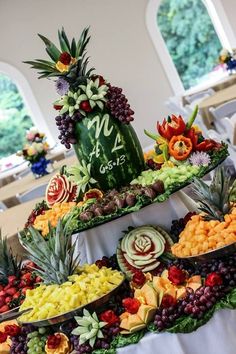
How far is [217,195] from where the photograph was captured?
172 centimetres

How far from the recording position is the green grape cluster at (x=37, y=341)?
1.62 metres

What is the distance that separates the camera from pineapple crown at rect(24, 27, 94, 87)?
196cm

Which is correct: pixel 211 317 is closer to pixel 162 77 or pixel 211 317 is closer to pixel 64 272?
pixel 64 272

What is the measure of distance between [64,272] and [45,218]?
0.36 meters

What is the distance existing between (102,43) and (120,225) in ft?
28.8

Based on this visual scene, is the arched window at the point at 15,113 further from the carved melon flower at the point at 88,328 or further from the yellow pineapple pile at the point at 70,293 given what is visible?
the carved melon flower at the point at 88,328

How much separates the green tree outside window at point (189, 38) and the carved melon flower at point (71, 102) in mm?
8945

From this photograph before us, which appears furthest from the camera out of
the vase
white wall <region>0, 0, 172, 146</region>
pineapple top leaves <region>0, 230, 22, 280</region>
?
white wall <region>0, 0, 172, 146</region>

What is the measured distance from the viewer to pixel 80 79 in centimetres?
202

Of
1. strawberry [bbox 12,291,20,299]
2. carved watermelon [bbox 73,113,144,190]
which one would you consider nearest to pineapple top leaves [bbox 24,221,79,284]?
strawberry [bbox 12,291,20,299]

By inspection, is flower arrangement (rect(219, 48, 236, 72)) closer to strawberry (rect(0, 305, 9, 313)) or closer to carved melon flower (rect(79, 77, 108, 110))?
carved melon flower (rect(79, 77, 108, 110))

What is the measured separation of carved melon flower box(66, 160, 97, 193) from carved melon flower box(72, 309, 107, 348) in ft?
1.94

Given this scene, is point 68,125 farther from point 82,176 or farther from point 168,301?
point 168,301

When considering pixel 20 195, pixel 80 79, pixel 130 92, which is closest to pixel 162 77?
pixel 130 92
